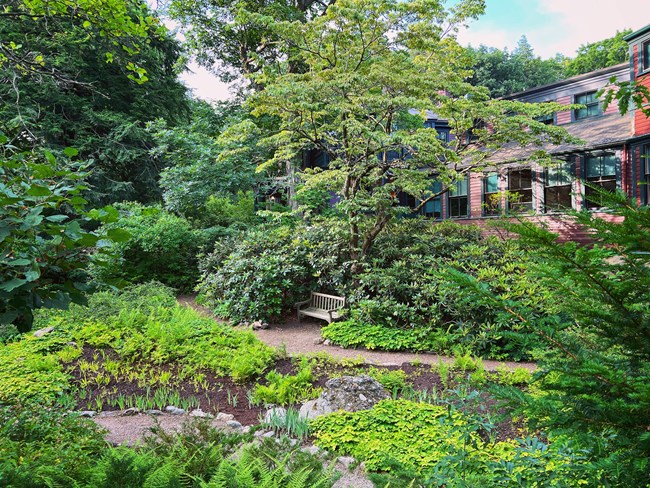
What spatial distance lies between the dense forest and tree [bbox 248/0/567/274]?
66 mm

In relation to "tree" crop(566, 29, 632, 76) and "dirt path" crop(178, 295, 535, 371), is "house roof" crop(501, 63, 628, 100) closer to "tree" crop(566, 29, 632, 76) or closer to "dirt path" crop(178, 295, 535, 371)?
"dirt path" crop(178, 295, 535, 371)

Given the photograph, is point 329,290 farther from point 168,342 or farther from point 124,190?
point 124,190

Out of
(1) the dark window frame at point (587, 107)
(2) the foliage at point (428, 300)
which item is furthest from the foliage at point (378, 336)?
(1) the dark window frame at point (587, 107)

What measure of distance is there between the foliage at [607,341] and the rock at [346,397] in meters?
2.76

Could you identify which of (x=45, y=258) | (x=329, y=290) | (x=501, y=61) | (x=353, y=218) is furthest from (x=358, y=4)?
(x=501, y=61)

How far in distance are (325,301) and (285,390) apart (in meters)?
4.80

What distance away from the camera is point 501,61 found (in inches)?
1172

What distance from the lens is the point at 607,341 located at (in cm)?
155

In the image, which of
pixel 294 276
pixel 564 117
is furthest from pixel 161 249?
pixel 564 117

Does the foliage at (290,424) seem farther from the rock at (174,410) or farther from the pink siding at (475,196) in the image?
the pink siding at (475,196)

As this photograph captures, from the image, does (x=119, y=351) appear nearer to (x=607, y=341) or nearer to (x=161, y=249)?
(x=607, y=341)

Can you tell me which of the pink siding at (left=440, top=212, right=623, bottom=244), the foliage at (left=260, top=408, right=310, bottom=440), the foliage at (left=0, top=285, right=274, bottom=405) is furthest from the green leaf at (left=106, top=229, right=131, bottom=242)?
the foliage at (left=0, top=285, right=274, bottom=405)

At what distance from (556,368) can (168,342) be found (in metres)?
5.44

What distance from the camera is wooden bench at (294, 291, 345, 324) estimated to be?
28.4ft
